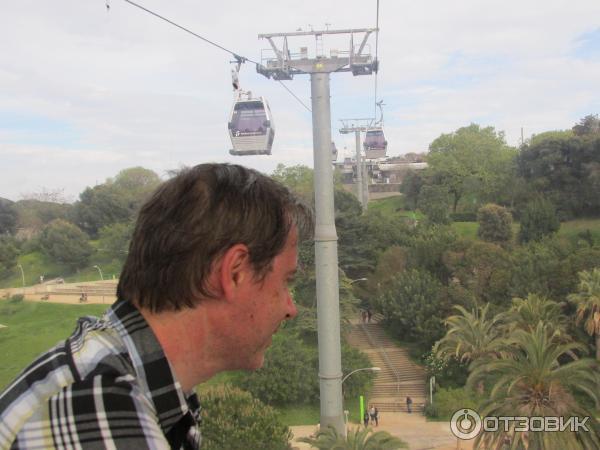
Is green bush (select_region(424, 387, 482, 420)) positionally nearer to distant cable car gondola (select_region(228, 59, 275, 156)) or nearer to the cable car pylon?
distant cable car gondola (select_region(228, 59, 275, 156))

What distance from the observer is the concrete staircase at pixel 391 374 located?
75.1 feet

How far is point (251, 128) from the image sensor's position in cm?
1218

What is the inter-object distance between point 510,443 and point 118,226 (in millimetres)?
32775

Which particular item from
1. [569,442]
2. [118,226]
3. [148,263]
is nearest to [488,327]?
[569,442]

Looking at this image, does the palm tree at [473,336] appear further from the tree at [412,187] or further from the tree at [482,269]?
the tree at [412,187]

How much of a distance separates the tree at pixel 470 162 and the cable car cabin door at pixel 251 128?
119 feet

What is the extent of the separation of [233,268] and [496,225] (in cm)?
3597

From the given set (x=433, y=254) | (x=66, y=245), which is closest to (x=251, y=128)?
(x=433, y=254)

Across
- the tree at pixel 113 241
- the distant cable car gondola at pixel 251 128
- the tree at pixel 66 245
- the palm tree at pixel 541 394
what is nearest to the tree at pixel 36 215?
the tree at pixel 66 245

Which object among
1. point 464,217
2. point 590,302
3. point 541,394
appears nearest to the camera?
point 541,394

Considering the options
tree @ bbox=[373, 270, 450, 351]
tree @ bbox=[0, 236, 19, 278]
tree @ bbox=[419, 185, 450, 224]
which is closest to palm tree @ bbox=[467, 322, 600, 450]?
tree @ bbox=[373, 270, 450, 351]

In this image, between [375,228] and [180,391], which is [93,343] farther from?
[375,228]

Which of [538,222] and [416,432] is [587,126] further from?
[416,432]

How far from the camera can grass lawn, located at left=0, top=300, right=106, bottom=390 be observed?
2510 cm
